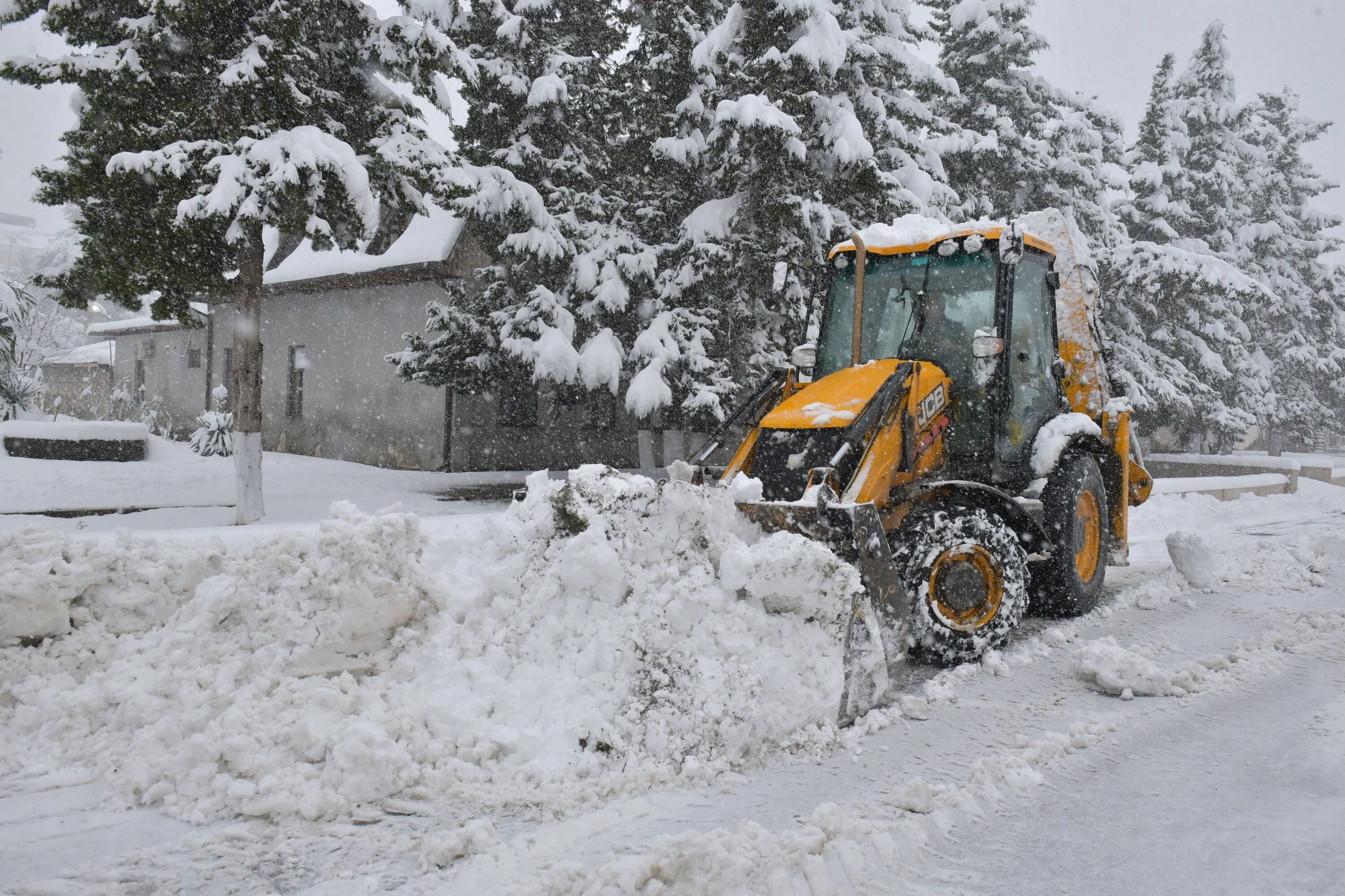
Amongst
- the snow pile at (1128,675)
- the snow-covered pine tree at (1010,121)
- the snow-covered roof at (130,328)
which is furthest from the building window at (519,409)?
the snow pile at (1128,675)

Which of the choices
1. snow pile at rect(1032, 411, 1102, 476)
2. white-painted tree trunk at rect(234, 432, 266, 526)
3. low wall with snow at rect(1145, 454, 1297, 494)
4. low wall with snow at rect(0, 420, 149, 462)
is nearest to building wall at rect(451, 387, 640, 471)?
low wall with snow at rect(0, 420, 149, 462)

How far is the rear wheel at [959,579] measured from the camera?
509cm

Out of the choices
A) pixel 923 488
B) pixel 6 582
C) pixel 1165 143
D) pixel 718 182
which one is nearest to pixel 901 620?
pixel 923 488

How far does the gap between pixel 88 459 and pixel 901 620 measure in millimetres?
13932

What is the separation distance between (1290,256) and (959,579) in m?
31.3

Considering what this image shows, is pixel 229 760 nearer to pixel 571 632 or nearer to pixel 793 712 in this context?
pixel 571 632

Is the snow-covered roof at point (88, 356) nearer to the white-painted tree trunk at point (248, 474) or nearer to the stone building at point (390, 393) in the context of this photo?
the stone building at point (390, 393)

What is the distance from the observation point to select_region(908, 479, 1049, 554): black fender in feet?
18.1

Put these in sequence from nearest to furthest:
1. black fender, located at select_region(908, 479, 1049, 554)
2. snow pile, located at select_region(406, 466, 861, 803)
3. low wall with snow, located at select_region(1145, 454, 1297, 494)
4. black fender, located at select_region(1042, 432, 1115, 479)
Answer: snow pile, located at select_region(406, 466, 861, 803)
black fender, located at select_region(908, 479, 1049, 554)
black fender, located at select_region(1042, 432, 1115, 479)
low wall with snow, located at select_region(1145, 454, 1297, 494)

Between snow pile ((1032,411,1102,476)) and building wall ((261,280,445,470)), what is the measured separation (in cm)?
1334

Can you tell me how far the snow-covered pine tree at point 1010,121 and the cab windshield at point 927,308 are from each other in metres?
11.6

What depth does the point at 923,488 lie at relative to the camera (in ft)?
17.8

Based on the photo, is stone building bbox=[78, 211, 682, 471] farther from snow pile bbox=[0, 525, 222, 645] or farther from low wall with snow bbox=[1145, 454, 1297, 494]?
low wall with snow bbox=[1145, 454, 1297, 494]

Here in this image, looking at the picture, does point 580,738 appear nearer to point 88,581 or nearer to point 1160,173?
point 88,581
